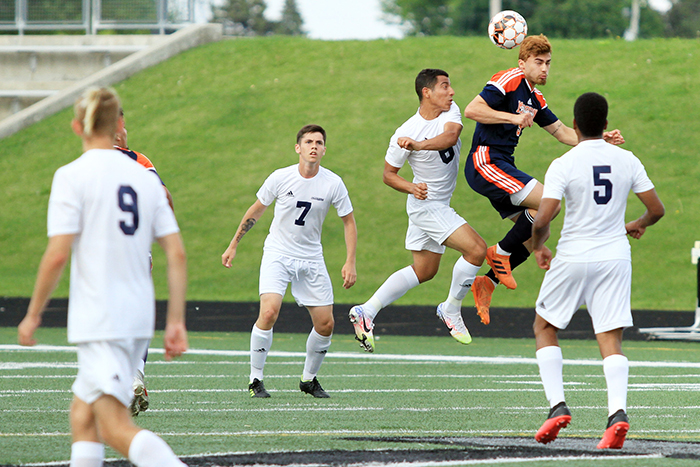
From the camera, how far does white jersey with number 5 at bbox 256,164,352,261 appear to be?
29.6ft

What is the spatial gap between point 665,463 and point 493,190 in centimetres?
335

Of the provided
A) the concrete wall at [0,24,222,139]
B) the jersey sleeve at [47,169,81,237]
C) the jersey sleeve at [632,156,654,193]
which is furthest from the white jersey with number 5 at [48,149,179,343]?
the concrete wall at [0,24,222,139]

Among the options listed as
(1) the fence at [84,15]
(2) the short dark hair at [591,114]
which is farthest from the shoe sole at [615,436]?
(1) the fence at [84,15]

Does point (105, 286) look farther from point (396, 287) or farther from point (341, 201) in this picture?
point (396, 287)

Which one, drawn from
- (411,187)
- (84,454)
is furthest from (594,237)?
(84,454)

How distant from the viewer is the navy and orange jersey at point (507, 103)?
7.81 meters

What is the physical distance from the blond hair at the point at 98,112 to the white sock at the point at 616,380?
315 centimetres

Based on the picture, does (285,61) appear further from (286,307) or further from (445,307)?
(445,307)

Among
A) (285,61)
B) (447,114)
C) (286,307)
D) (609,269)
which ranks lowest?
(286,307)

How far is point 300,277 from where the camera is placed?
8961mm

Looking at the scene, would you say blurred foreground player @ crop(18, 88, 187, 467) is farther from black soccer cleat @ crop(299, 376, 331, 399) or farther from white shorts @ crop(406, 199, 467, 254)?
white shorts @ crop(406, 199, 467, 254)

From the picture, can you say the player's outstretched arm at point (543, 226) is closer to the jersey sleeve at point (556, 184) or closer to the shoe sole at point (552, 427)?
the jersey sleeve at point (556, 184)

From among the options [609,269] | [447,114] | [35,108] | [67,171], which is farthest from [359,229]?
[67,171]

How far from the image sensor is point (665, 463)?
16.6 ft
